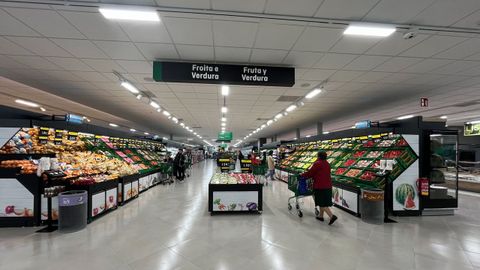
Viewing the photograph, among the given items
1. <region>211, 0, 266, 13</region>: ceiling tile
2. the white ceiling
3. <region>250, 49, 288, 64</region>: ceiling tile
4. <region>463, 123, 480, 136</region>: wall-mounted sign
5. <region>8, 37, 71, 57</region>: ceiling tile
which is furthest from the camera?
<region>463, 123, 480, 136</region>: wall-mounted sign

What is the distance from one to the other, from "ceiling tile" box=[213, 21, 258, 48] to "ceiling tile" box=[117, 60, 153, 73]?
2021 millimetres

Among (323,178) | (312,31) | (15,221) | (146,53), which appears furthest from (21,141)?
(323,178)

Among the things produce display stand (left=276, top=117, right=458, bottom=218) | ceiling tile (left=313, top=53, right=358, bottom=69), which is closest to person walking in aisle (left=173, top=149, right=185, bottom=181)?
produce display stand (left=276, top=117, right=458, bottom=218)

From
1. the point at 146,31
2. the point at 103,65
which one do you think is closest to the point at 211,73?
the point at 146,31

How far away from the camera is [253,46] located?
3928 millimetres

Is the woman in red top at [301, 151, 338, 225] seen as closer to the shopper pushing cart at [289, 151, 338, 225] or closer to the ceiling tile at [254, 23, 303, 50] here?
the shopper pushing cart at [289, 151, 338, 225]

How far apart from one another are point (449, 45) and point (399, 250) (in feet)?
12.0

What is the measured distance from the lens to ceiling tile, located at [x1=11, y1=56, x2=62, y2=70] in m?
4.56

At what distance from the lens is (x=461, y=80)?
5.52 m

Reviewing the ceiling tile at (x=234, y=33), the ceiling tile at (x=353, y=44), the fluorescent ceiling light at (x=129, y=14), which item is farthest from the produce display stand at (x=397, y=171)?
the fluorescent ceiling light at (x=129, y=14)

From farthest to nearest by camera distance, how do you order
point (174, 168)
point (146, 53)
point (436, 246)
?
1. point (174, 168)
2. point (146, 53)
3. point (436, 246)

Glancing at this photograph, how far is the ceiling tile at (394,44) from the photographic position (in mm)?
3541

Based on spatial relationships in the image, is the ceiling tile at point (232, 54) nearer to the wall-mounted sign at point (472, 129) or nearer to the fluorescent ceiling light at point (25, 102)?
the fluorescent ceiling light at point (25, 102)

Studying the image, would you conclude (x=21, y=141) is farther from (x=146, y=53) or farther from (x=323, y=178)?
(x=323, y=178)
